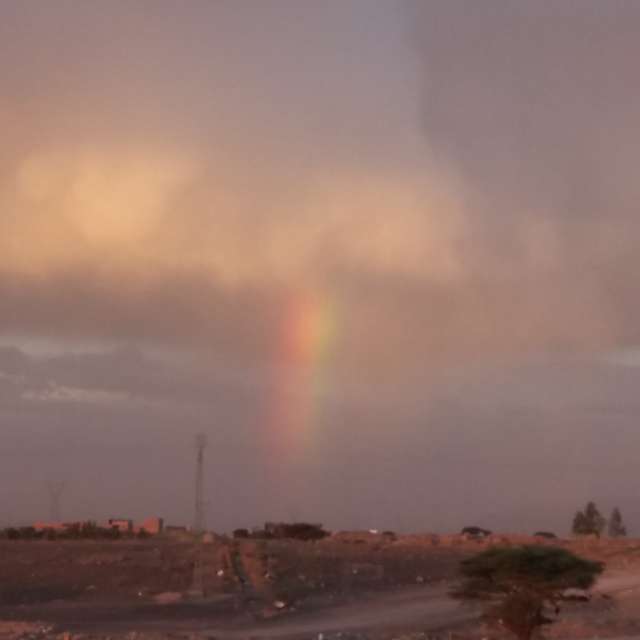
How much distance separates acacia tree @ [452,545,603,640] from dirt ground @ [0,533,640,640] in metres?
10.3

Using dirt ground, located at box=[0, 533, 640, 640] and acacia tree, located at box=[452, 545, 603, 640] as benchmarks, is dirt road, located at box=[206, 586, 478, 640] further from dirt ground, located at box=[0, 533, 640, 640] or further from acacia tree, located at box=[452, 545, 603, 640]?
acacia tree, located at box=[452, 545, 603, 640]

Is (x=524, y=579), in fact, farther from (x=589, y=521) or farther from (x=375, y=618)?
(x=589, y=521)

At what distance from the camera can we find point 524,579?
3266 centimetres

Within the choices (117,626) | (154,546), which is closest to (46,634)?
(117,626)

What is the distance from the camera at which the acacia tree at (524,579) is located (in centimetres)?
3266

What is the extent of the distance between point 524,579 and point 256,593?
116ft

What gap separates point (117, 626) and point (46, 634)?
597 centimetres

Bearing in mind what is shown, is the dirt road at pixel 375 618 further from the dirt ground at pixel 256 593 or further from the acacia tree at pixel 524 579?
the acacia tree at pixel 524 579

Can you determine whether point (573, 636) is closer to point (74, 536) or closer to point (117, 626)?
point (117, 626)

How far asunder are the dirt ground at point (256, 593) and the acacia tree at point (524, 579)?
10338 mm

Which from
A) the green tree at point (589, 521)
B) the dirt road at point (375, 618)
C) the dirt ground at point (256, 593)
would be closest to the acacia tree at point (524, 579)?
the dirt ground at point (256, 593)

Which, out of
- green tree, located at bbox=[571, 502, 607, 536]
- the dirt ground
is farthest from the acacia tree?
green tree, located at bbox=[571, 502, 607, 536]

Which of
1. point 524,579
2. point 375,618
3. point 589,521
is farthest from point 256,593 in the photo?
point 589,521

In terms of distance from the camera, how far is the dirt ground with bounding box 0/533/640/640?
171ft
